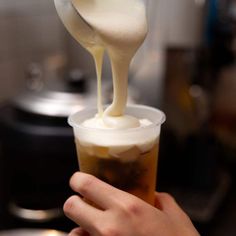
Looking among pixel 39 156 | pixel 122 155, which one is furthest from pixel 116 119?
pixel 39 156

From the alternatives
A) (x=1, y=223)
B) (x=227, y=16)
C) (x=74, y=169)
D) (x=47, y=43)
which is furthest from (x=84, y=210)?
(x=227, y=16)

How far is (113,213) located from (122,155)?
0.07 m

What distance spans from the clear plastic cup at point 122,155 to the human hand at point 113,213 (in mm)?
24

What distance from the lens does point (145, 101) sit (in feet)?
3.77

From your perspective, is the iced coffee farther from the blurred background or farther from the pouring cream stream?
the blurred background

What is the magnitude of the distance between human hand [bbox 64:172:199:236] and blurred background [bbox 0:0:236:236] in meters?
0.45

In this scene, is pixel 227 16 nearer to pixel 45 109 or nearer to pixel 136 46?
pixel 45 109

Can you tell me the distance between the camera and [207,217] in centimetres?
111

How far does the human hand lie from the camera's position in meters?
0.44

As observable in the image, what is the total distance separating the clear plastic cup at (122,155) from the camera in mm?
485

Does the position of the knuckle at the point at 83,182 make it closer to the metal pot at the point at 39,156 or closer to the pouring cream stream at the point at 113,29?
the pouring cream stream at the point at 113,29

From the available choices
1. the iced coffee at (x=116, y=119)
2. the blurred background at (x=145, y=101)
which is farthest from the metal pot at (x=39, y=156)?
the iced coffee at (x=116, y=119)

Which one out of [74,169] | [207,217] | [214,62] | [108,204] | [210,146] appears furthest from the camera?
[214,62]

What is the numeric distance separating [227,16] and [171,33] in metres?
0.36
